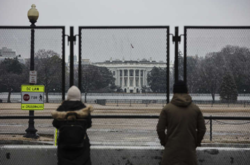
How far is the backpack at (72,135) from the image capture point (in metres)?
4.00

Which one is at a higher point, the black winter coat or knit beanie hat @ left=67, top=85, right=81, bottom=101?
knit beanie hat @ left=67, top=85, right=81, bottom=101

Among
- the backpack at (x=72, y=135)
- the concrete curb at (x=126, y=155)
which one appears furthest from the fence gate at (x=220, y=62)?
the backpack at (x=72, y=135)

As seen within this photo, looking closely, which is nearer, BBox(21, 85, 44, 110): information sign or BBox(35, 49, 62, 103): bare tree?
BBox(35, 49, 62, 103): bare tree

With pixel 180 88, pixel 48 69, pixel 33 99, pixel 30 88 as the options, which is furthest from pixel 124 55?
pixel 33 99

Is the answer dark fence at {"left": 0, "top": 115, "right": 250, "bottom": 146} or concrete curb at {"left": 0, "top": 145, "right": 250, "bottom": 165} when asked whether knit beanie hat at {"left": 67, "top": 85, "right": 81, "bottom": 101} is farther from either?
dark fence at {"left": 0, "top": 115, "right": 250, "bottom": 146}

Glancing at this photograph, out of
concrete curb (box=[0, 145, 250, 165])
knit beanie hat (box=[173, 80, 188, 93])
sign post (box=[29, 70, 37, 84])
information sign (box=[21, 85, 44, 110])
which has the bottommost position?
concrete curb (box=[0, 145, 250, 165])

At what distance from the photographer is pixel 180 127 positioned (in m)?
4.09

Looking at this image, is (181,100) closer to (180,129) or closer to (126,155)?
(180,129)

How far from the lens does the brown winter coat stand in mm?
4086

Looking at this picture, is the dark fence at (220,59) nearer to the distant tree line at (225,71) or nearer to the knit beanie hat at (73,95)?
the distant tree line at (225,71)

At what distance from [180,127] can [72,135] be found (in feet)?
4.48

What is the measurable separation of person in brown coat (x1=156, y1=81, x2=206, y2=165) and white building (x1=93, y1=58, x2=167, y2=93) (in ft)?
5.69

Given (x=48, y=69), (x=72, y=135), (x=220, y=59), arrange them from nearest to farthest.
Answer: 1. (x=72, y=135)
2. (x=220, y=59)
3. (x=48, y=69)

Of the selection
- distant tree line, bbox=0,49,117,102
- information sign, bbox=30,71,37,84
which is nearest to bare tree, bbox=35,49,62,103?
distant tree line, bbox=0,49,117,102
